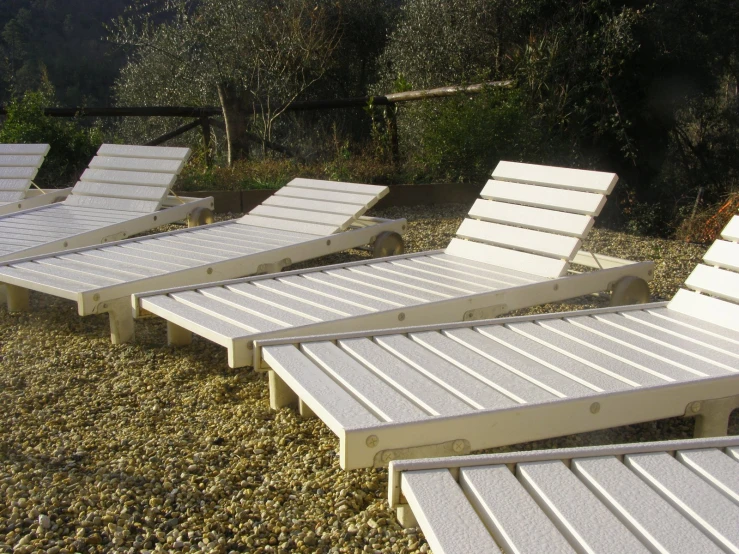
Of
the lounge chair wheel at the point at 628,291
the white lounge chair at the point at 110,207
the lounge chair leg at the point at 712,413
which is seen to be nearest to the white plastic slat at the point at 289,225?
the white lounge chair at the point at 110,207

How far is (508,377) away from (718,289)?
1.52 m

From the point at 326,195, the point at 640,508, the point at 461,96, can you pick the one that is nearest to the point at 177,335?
the point at 326,195

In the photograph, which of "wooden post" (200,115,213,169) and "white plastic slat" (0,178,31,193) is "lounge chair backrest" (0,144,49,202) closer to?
"white plastic slat" (0,178,31,193)

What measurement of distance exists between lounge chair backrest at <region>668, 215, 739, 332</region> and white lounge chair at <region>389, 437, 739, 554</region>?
148 centimetres

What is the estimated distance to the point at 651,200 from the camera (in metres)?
10.3

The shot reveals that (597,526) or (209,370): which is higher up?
(597,526)

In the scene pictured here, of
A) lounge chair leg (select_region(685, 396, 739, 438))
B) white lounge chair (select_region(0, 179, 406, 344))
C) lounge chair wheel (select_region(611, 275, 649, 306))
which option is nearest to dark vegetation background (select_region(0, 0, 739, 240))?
white lounge chair (select_region(0, 179, 406, 344))

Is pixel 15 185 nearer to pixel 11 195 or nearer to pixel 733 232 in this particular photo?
pixel 11 195

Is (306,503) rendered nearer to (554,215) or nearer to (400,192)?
(554,215)

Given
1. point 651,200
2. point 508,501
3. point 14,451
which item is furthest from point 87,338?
point 651,200

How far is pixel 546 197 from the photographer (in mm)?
4863

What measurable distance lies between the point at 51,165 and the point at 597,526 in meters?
8.07

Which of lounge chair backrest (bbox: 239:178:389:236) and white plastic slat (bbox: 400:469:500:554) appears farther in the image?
lounge chair backrest (bbox: 239:178:389:236)

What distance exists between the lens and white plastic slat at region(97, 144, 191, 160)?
6832mm
